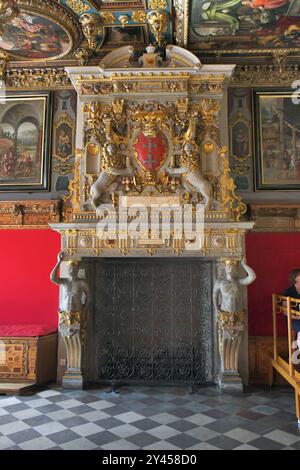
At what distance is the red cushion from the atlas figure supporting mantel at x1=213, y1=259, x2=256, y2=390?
2.86 meters

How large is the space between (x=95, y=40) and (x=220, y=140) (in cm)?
269

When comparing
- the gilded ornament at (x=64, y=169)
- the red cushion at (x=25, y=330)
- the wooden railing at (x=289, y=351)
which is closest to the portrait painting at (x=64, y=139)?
the gilded ornament at (x=64, y=169)

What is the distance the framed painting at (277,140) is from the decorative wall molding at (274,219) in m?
0.46

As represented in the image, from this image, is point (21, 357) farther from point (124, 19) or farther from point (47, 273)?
point (124, 19)

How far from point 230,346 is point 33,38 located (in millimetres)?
5898

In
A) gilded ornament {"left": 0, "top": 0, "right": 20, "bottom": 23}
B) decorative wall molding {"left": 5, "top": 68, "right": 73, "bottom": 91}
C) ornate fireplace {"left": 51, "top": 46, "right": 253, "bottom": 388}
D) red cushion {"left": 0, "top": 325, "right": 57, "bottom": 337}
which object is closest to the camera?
gilded ornament {"left": 0, "top": 0, "right": 20, "bottom": 23}

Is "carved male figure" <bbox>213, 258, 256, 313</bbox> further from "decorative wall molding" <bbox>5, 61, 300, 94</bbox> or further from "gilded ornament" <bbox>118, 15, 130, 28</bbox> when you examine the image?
"gilded ornament" <bbox>118, 15, 130, 28</bbox>

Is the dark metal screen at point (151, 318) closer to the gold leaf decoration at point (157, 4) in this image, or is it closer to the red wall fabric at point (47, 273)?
the red wall fabric at point (47, 273)

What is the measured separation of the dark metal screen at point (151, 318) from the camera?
22.4ft

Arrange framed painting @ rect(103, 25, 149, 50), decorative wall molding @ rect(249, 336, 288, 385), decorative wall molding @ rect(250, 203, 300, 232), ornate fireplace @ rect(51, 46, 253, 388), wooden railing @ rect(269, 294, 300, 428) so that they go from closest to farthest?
wooden railing @ rect(269, 294, 300, 428), ornate fireplace @ rect(51, 46, 253, 388), framed painting @ rect(103, 25, 149, 50), decorative wall molding @ rect(249, 336, 288, 385), decorative wall molding @ rect(250, 203, 300, 232)

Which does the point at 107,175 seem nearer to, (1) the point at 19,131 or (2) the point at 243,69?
(1) the point at 19,131

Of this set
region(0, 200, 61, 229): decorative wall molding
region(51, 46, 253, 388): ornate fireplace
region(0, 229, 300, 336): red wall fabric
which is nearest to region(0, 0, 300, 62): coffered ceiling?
region(51, 46, 253, 388): ornate fireplace

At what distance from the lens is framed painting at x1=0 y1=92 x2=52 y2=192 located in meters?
7.40
